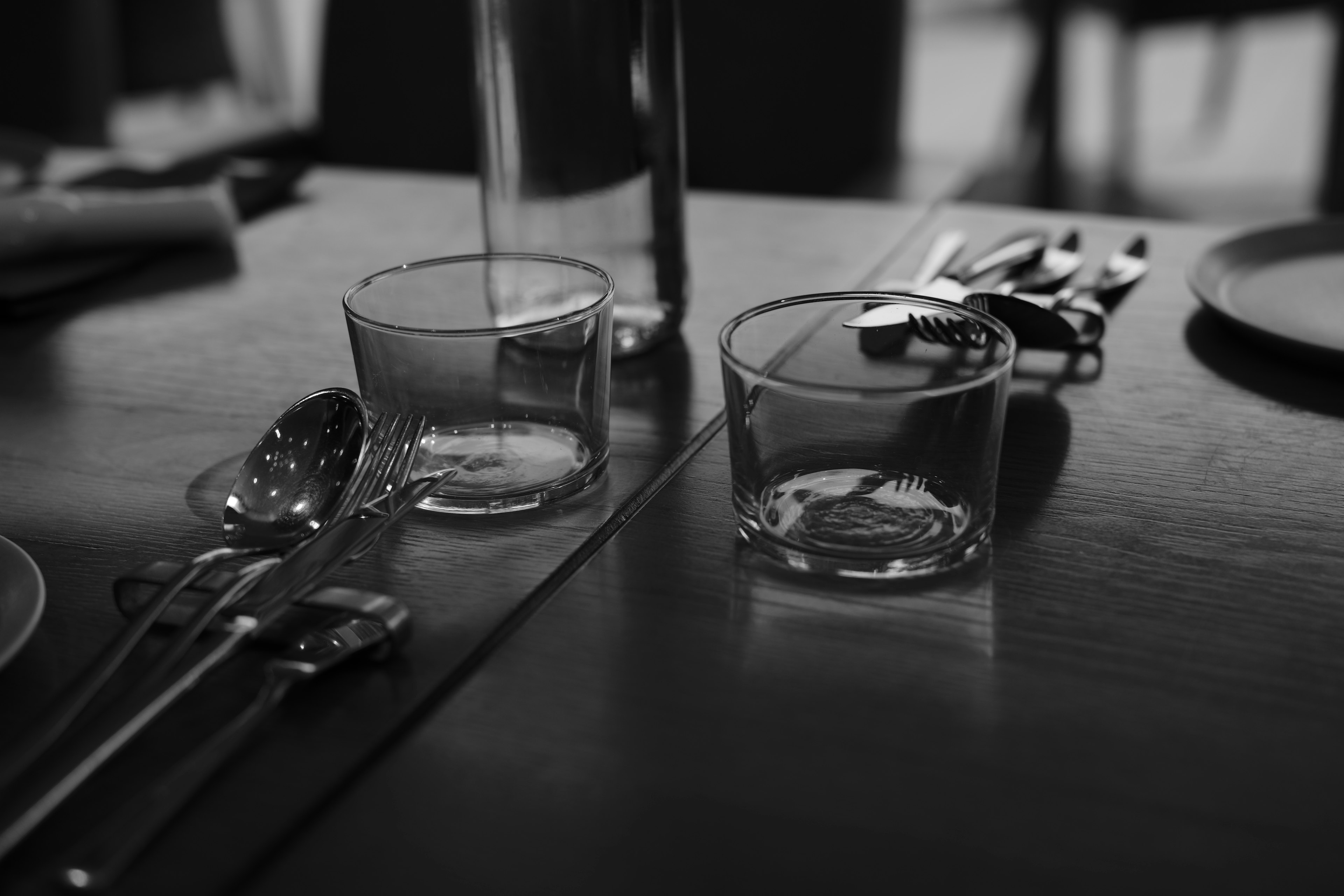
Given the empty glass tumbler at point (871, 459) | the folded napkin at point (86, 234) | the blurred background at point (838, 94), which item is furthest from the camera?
the blurred background at point (838, 94)

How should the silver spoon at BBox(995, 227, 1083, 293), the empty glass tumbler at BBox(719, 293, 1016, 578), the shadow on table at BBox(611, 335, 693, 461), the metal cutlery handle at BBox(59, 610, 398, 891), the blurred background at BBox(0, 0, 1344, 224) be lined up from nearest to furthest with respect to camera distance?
the metal cutlery handle at BBox(59, 610, 398, 891) → the empty glass tumbler at BBox(719, 293, 1016, 578) → the shadow on table at BBox(611, 335, 693, 461) → the silver spoon at BBox(995, 227, 1083, 293) → the blurred background at BBox(0, 0, 1344, 224)

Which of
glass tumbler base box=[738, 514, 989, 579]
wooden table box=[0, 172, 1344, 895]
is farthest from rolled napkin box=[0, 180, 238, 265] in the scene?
glass tumbler base box=[738, 514, 989, 579]

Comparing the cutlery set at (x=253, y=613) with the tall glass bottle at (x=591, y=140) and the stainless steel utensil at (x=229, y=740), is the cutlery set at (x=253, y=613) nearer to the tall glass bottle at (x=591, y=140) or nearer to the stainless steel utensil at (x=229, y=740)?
the stainless steel utensil at (x=229, y=740)

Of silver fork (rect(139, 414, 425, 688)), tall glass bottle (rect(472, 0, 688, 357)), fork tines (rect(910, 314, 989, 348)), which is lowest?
silver fork (rect(139, 414, 425, 688))

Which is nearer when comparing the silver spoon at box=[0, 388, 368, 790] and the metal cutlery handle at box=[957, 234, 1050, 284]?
the silver spoon at box=[0, 388, 368, 790]

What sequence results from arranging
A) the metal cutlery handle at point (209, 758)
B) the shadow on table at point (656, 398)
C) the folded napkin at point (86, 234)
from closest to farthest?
the metal cutlery handle at point (209, 758) < the shadow on table at point (656, 398) < the folded napkin at point (86, 234)

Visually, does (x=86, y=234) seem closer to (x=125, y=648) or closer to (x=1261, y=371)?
(x=125, y=648)

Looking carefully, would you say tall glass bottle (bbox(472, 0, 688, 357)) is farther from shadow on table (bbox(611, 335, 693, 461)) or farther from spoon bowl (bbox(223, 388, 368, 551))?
spoon bowl (bbox(223, 388, 368, 551))

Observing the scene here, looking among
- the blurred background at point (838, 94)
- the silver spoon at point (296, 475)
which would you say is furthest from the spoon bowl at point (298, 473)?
the blurred background at point (838, 94)
